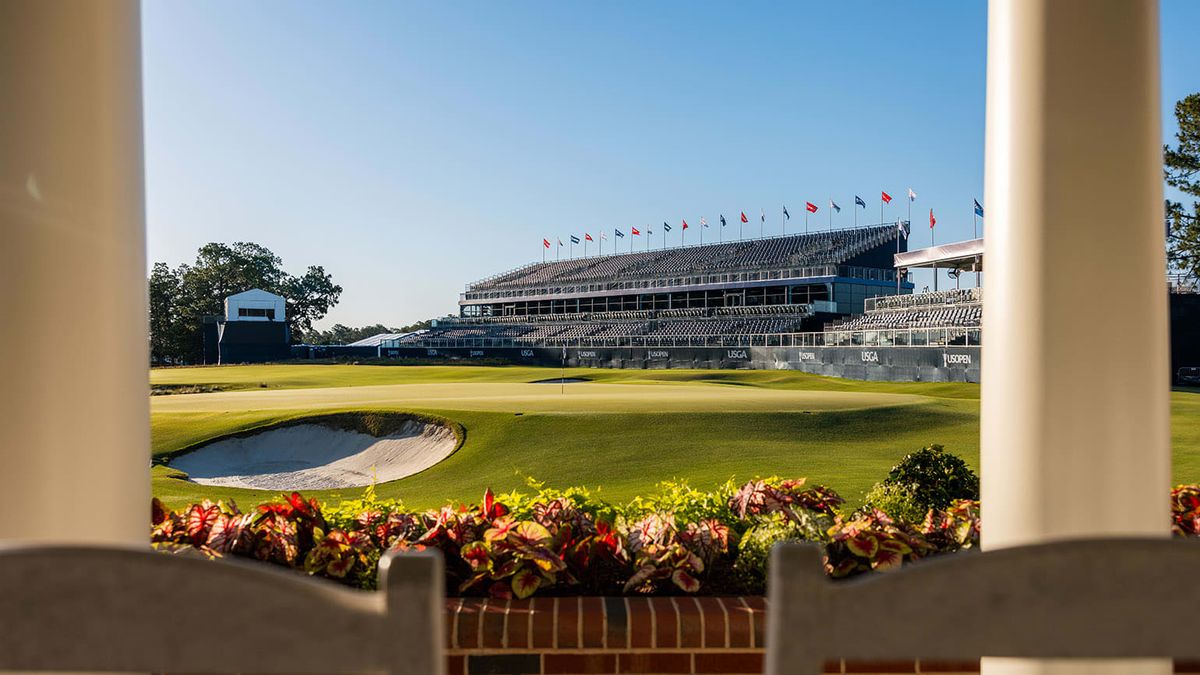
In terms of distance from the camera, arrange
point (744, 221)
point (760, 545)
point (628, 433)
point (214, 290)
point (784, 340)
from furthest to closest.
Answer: point (744, 221) → point (214, 290) → point (784, 340) → point (628, 433) → point (760, 545)

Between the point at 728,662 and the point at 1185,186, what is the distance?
20.9 metres

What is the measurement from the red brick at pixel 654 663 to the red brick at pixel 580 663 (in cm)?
3

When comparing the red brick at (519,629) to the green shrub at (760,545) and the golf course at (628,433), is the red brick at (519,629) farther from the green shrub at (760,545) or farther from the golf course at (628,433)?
the golf course at (628,433)

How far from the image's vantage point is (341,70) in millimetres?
20438

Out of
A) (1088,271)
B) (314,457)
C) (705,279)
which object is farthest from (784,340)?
(1088,271)

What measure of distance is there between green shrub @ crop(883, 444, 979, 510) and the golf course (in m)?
2.79

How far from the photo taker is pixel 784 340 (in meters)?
26.1

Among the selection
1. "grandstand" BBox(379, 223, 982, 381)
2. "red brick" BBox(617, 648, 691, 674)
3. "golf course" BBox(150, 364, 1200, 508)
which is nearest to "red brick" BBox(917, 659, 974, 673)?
"red brick" BBox(617, 648, 691, 674)

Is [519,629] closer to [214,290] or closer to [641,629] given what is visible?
[641,629]

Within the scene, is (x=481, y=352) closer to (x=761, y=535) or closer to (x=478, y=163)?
(x=478, y=163)

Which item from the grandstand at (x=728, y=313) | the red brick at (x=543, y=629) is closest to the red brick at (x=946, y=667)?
the red brick at (x=543, y=629)

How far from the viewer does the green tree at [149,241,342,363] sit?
2742cm

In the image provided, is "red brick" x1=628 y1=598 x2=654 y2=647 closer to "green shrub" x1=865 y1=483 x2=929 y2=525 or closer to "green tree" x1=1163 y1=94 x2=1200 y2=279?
"green shrub" x1=865 y1=483 x2=929 y2=525

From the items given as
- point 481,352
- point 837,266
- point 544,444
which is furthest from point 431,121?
point 544,444
